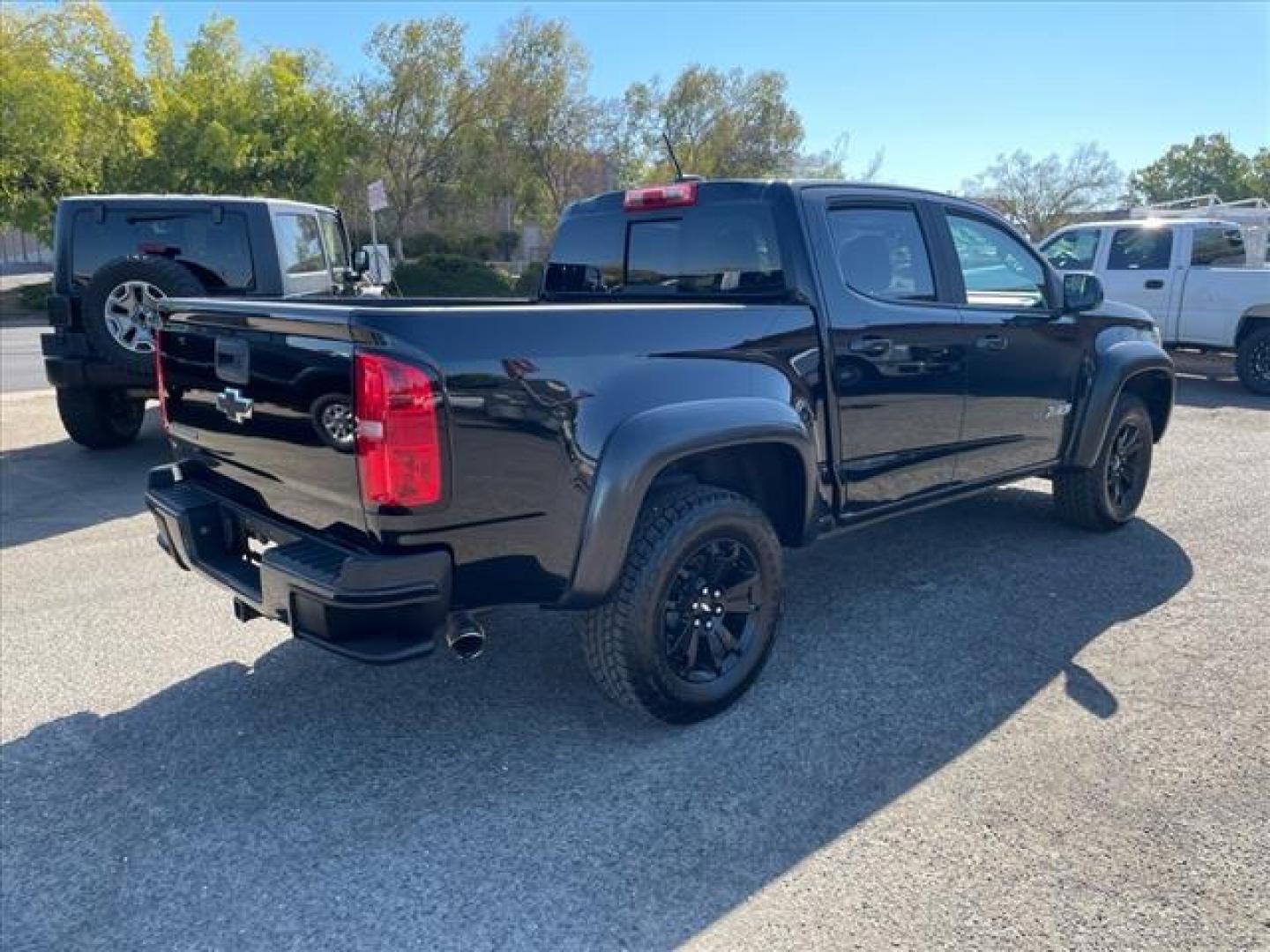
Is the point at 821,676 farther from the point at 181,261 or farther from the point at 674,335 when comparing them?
the point at 181,261

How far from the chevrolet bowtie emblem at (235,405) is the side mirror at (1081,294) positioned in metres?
3.99

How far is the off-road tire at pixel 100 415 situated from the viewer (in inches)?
308

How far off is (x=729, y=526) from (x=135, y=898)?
6.77 feet

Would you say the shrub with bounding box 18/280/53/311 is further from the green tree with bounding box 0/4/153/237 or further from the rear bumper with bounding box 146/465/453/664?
the rear bumper with bounding box 146/465/453/664

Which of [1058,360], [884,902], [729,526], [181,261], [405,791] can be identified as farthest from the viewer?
[181,261]

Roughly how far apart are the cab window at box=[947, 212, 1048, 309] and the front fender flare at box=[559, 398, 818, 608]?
2005 mm

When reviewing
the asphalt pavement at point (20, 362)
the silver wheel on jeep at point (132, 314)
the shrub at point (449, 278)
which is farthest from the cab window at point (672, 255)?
the shrub at point (449, 278)

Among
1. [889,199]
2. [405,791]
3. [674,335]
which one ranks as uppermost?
[889,199]

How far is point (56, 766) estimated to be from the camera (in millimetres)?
3105

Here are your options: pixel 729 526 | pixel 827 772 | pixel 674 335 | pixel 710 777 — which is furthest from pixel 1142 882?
pixel 674 335

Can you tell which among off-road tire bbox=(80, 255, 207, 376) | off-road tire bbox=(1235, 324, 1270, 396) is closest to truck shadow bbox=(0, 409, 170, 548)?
off-road tire bbox=(80, 255, 207, 376)

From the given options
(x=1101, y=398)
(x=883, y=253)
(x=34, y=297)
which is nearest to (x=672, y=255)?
(x=883, y=253)

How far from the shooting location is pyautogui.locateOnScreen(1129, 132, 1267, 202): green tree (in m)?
55.5

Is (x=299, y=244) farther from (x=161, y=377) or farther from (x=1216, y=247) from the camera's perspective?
(x=1216, y=247)
